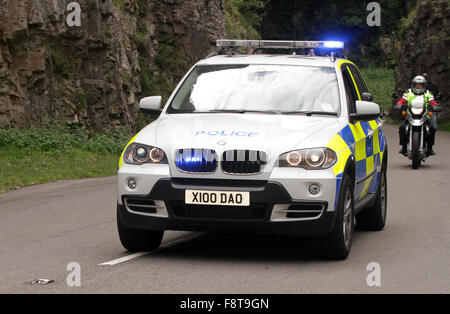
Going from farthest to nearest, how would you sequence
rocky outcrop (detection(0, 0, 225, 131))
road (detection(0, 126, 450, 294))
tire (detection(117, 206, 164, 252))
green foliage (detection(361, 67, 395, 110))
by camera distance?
green foliage (detection(361, 67, 395, 110)), rocky outcrop (detection(0, 0, 225, 131)), tire (detection(117, 206, 164, 252)), road (detection(0, 126, 450, 294))

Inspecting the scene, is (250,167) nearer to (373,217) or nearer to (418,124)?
(373,217)

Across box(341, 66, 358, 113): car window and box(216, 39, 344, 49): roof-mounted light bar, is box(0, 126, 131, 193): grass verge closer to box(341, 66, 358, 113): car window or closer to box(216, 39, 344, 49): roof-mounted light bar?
box(216, 39, 344, 49): roof-mounted light bar

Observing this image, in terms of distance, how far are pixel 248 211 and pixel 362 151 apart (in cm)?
213

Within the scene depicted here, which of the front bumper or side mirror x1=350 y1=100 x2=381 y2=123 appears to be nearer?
the front bumper

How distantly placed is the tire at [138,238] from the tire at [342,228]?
1.63m

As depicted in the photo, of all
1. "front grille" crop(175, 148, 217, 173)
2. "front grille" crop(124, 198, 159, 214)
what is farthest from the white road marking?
"front grille" crop(175, 148, 217, 173)

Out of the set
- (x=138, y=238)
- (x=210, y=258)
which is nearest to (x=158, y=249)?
(x=138, y=238)

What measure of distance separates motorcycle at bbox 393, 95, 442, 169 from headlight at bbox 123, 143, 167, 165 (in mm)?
13148

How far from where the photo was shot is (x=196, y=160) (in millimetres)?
8609

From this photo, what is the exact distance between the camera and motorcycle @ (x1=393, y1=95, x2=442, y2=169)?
21406mm

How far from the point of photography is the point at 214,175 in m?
8.54

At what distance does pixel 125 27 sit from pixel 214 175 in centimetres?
2254

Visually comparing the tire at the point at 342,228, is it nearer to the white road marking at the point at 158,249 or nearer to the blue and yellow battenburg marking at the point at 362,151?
the blue and yellow battenburg marking at the point at 362,151
